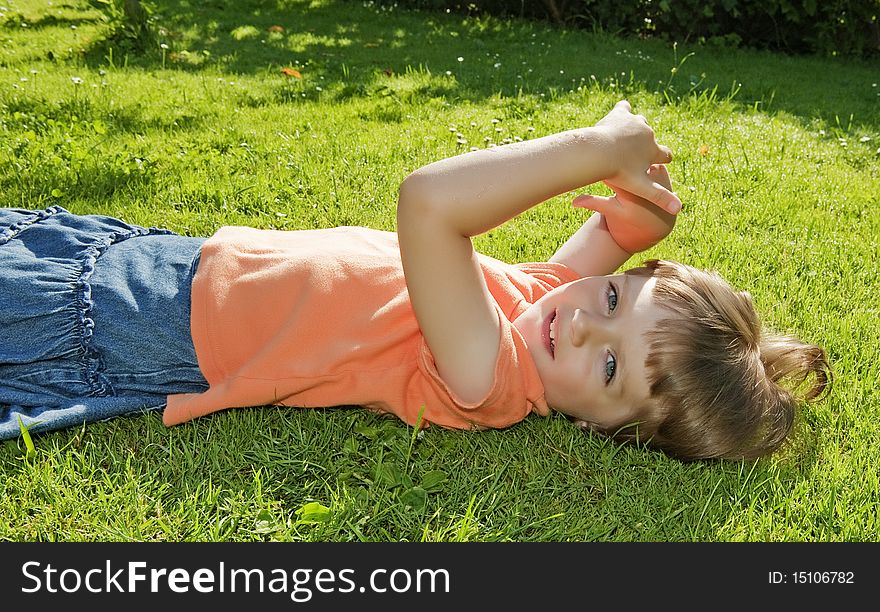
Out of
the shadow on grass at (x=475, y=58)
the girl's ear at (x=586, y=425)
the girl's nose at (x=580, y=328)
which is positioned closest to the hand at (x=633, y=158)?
the girl's nose at (x=580, y=328)

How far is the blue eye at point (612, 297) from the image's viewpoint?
2.36 metres

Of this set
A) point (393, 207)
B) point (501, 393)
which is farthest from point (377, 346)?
point (393, 207)

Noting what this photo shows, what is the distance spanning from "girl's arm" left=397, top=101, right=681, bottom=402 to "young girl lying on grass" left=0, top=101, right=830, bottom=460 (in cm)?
1

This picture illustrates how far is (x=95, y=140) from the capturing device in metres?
4.27

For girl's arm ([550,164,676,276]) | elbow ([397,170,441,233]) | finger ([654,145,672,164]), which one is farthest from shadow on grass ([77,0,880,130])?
A: elbow ([397,170,441,233])

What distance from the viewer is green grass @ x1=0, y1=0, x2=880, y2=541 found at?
2.11m

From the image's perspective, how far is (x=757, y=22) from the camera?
926 cm

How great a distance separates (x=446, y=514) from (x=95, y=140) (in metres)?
3.24

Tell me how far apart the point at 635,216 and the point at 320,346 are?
1.12 meters

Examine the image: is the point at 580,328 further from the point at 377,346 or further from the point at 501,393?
the point at 377,346

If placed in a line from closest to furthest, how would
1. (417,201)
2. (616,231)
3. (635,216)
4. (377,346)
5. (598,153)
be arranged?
(417,201), (598,153), (377,346), (635,216), (616,231)

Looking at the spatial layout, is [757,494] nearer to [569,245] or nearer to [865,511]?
[865,511]

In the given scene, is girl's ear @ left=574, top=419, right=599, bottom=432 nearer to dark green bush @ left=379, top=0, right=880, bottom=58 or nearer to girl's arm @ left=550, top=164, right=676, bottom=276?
girl's arm @ left=550, top=164, right=676, bottom=276
